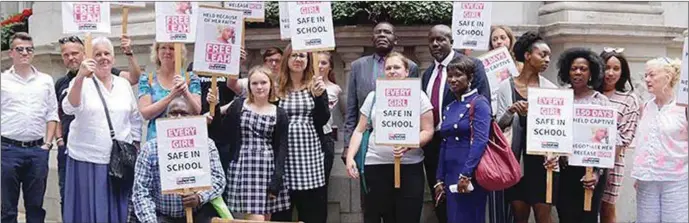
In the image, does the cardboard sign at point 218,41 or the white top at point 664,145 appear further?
the cardboard sign at point 218,41

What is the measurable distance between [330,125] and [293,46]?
81 centimetres

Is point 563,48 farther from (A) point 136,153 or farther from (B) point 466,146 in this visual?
(A) point 136,153

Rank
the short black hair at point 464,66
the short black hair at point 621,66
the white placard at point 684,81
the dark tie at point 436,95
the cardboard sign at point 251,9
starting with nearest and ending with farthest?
1. the white placard at point 684,81
2. the short black hair at point 464,66
3. the dark tie at point 436,95
4. the short black hair at point 621,66
5. the cardboard sign at point 251,9

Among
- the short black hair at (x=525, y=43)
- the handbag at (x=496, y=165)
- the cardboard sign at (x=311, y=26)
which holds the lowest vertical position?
the handbag at (x=496, y=165)

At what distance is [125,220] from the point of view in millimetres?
6871

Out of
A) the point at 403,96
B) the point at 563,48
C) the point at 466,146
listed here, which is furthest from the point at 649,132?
the point at 563,48

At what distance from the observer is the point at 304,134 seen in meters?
6.96

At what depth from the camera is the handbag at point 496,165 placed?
20.4 feet

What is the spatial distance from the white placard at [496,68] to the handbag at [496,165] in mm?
710

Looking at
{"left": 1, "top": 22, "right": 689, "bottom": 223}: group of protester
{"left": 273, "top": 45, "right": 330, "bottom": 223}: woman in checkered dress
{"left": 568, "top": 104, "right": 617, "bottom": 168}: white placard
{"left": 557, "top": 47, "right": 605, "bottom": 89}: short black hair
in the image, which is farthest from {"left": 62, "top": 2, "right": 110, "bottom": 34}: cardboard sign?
{"left": 568, "top": 104, "right": 617, "bottom": 168}: white placard

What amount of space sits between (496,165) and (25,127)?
3859mm

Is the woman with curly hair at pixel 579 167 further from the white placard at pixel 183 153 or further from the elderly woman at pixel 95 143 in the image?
the elderly woman at pixel 95 143

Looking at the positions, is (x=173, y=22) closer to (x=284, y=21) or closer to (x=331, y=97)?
(x=284, y=21)

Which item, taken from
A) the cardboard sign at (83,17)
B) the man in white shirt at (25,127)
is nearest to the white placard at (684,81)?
the cardboard sign at (83,17)
